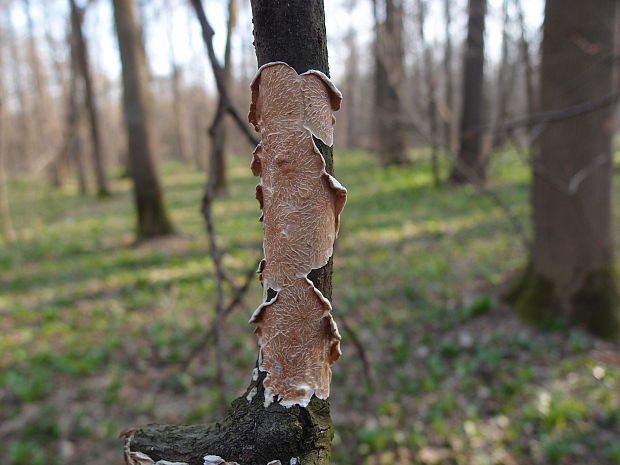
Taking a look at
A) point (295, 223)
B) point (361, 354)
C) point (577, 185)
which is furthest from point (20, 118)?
point (295, 223)

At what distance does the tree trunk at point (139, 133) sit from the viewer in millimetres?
7164

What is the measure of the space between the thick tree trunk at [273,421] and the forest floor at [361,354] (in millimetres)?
753

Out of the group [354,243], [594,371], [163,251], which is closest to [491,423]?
[594,371]

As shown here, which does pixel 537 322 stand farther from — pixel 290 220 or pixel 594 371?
pixel 290 220

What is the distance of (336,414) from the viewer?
3.33 meters

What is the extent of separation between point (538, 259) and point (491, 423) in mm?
1770

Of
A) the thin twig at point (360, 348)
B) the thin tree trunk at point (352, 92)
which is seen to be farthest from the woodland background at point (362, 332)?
the thin tree trunk at point (352, 92)

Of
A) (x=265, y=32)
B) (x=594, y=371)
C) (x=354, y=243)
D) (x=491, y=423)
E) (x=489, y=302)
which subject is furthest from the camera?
(x=354, y=243)

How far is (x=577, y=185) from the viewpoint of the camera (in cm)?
373

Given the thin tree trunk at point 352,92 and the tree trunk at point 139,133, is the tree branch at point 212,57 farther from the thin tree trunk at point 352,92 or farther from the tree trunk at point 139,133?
the thin tree trunk at point 352,92

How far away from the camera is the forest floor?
3039mm

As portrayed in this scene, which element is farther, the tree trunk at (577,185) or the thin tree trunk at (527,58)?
the thin tree trunk at (527,58)

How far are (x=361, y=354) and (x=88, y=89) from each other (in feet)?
45.2

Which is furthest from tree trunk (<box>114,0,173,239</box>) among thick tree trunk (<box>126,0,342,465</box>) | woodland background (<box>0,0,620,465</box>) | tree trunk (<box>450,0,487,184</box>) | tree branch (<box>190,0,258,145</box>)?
thick tree trunk (<box>126,0,342,465</box>)
